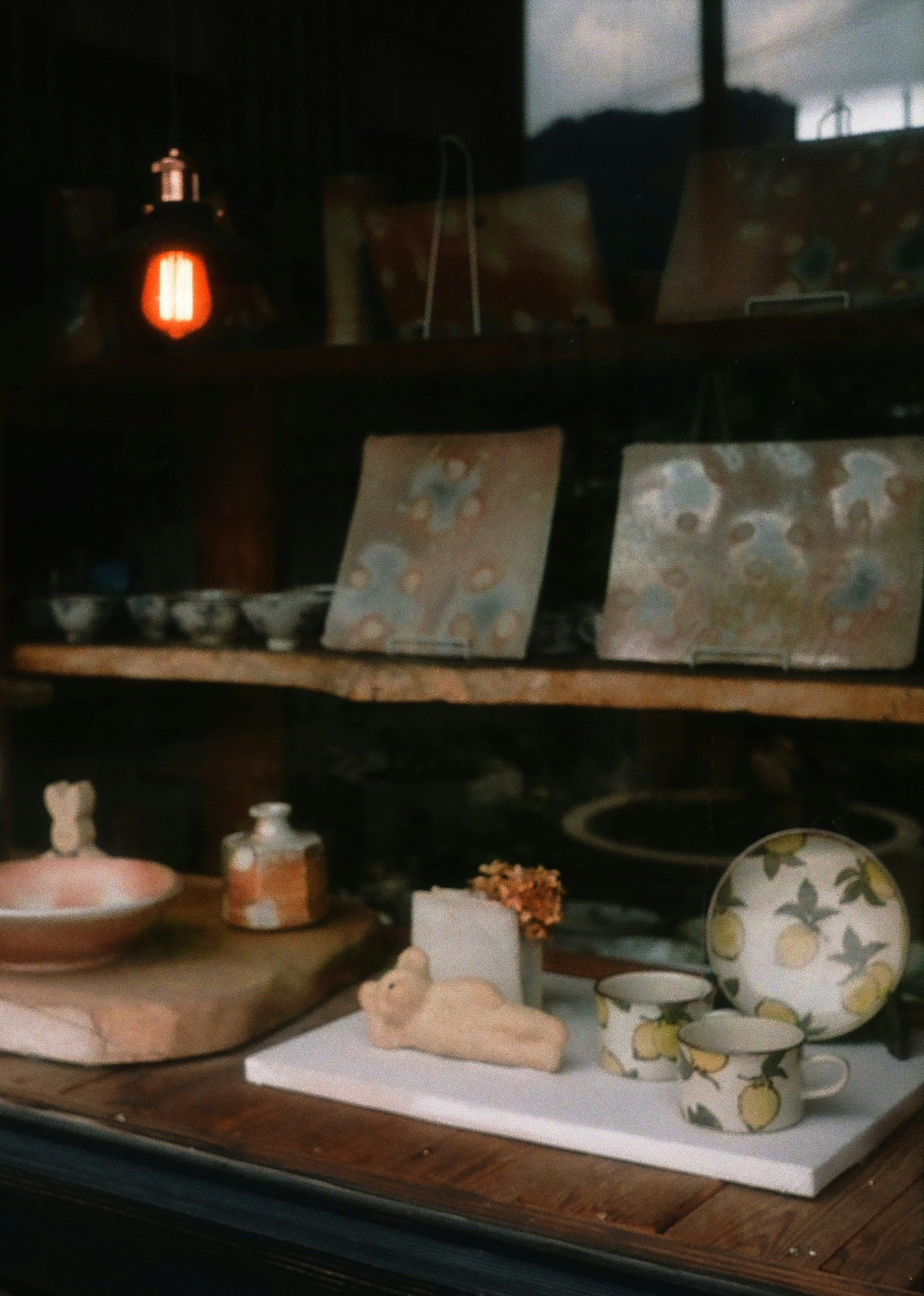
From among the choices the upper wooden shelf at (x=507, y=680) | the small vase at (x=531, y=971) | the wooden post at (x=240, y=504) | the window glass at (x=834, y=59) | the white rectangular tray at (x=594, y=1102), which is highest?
the window glass at (x=834, y=59)

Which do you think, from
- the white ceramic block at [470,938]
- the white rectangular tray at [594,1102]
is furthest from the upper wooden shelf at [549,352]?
the white rectangular tray at [594,1102]

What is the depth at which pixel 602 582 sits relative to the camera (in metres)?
1.85

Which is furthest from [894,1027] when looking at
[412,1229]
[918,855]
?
[412,1229]

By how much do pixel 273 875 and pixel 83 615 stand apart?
52 cm

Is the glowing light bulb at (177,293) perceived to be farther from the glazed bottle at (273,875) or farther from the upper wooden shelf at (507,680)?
the glazed bottle at (273,875)

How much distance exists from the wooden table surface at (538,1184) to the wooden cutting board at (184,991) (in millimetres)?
31

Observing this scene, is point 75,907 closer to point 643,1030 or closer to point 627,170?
point 643,1030

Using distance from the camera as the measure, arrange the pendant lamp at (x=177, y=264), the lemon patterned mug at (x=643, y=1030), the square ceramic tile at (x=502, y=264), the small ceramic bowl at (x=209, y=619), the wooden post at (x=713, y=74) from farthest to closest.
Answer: the small ceramic bowl at (x=209, y=619), the pendant lamp at (x=177, y=264), the square ceramic tile at (x=502, y=264), the wooden post at (x=713, y=74), the lemon patterned mug at (x=643, y=1030)

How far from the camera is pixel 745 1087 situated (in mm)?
1340

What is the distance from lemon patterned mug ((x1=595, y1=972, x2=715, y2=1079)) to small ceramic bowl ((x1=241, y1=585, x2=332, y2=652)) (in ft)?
2.35

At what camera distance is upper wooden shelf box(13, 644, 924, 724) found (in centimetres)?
162

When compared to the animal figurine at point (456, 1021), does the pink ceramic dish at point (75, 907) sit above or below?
above

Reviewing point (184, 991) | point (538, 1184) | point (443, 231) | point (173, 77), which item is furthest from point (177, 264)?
point (538, 1184)

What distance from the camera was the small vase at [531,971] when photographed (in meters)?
1.65
